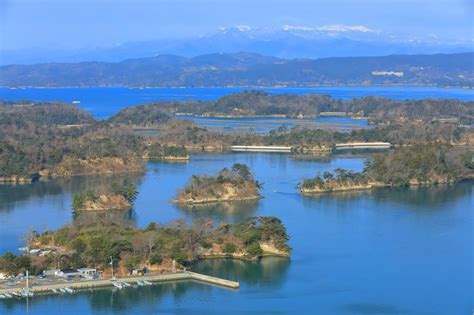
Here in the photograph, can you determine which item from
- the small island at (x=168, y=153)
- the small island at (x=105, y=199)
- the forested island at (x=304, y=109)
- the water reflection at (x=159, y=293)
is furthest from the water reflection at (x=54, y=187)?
the forested island at (x=304, y=109)

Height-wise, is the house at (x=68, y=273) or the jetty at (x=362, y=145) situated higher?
the jetty at (x=362, y=145)

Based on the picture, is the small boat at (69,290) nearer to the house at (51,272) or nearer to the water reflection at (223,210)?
the house at (51,272)

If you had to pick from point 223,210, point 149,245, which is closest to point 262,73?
point 223,210

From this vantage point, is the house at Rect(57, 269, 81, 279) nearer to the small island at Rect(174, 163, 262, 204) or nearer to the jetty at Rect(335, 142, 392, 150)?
the small island at Rect(174, 163, 262, 204)

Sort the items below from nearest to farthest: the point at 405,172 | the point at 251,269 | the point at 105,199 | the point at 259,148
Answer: the point at 251,269 < the point at 105,199 < the point at 405,172 < the point at 259,148

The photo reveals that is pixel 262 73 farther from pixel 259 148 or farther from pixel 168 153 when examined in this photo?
pixel 168 153

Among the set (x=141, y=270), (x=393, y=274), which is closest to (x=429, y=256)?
(x=393, y=274)

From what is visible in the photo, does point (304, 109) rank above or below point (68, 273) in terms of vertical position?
above
